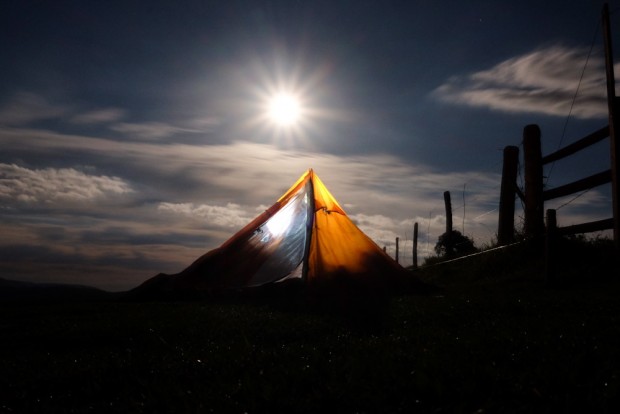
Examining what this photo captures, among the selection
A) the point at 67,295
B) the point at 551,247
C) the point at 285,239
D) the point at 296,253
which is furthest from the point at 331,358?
the point at 67,295

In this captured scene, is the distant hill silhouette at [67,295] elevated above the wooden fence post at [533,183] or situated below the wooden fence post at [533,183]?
below

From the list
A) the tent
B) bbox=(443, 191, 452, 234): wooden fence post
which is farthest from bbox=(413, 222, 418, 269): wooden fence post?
the tent

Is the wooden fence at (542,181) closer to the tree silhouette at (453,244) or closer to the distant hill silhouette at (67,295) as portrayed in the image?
the tree silhouette at (453,244)

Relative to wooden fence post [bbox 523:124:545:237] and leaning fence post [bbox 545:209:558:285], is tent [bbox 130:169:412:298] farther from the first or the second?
wooden fence post [bbox 523:124:545:237]

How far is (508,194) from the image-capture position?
52.6 feet

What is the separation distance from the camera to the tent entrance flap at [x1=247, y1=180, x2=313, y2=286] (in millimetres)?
12008

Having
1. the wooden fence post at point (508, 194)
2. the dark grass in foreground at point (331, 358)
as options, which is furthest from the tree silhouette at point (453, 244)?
the dark grass in foreground at point (331, 358)

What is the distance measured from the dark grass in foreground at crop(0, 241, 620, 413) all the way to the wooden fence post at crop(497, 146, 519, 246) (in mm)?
5866

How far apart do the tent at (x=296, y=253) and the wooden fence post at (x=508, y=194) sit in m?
4.87

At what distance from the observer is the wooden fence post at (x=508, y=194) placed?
→ 15961mm

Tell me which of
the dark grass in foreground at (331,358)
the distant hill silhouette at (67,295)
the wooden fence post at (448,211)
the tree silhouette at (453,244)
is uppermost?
the wooden fence post at (448,211)

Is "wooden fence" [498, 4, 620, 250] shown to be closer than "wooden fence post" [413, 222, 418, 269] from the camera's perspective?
Yes

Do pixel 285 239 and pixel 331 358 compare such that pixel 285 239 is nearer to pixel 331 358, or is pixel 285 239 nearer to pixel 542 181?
pixel 542 181

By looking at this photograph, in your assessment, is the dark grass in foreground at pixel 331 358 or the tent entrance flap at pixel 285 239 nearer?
the dark grass in foreground at pixel 331 358
